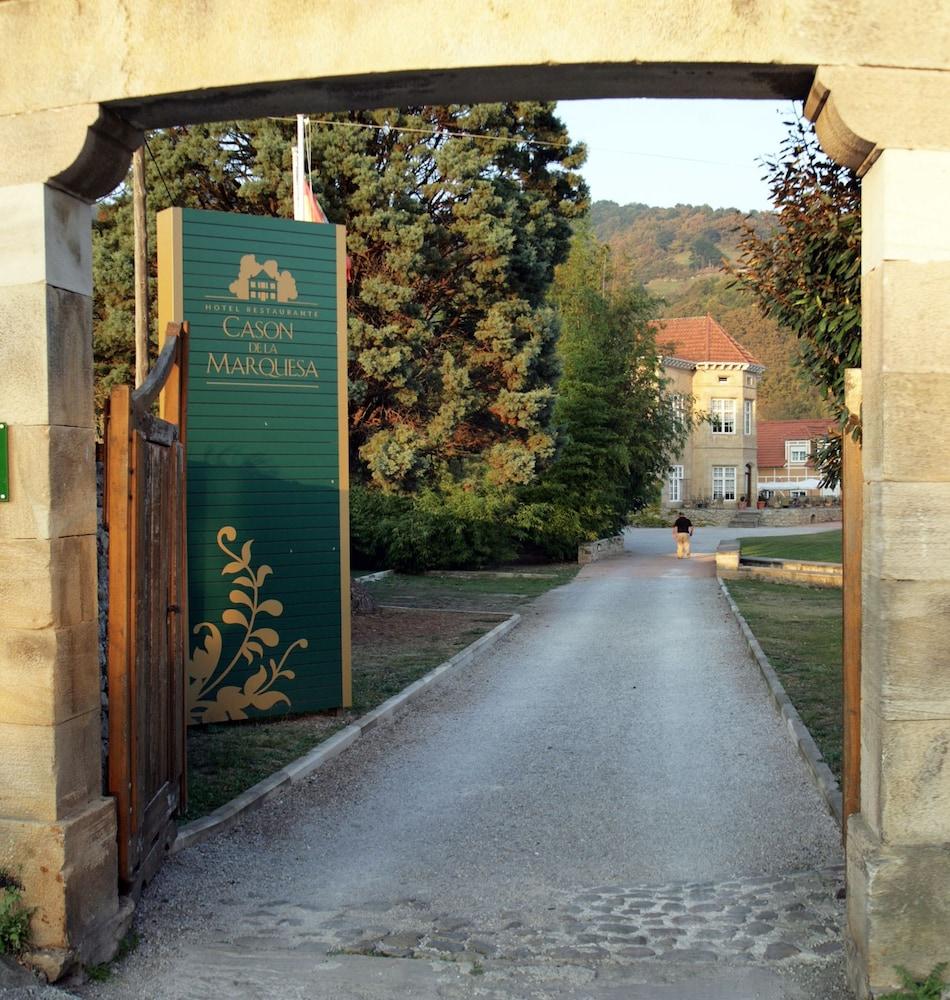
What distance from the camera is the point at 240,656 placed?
A: 29.7ft

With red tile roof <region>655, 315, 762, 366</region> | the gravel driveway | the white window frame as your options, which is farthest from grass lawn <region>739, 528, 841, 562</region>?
the white window frame

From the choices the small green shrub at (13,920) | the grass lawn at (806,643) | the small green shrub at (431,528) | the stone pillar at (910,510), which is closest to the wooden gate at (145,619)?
the small green shrub at (13,920)

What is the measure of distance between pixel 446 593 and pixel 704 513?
3460 cm

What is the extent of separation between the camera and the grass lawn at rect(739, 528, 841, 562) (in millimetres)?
27203

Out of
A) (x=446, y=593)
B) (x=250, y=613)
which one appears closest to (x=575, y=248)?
(x=446, y=593)

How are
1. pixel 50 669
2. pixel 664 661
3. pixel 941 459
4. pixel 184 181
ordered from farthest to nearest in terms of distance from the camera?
pixel 184 181, pixel 664 661, pixel 50 669, pixel 941 459

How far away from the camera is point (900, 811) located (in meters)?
3.93

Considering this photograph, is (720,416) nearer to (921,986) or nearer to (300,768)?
(300,768)

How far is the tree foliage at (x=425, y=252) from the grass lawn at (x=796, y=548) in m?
7.70

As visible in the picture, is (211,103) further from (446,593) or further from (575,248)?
(575,248)

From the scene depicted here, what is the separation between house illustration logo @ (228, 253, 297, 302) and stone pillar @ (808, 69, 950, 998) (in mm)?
5993

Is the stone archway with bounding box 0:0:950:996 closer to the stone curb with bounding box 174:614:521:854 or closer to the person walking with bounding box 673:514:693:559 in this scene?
the stone curb with bounding box 174:614:521:854

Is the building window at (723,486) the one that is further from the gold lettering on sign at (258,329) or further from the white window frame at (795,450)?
the gold lettering on sign at (258,329)

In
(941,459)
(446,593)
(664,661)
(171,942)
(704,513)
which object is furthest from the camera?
(704,513)
